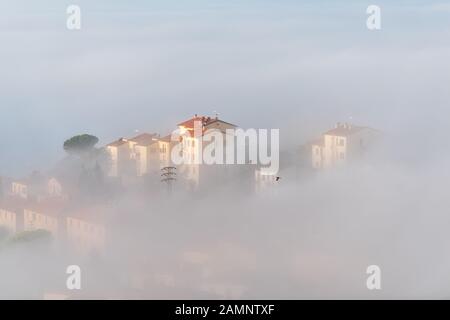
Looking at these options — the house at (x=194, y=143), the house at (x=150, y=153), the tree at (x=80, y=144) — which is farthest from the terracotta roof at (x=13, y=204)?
the house at (x=194, y=143)

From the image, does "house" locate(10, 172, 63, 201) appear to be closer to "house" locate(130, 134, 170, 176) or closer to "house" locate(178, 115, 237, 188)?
"house" locate(130, 134, 170, 176)

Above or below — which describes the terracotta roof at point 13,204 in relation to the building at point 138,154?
below

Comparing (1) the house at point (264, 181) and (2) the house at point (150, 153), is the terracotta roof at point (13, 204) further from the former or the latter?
(1) the house at point (264, 181)

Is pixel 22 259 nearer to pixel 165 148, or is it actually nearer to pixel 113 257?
pixel 113 257

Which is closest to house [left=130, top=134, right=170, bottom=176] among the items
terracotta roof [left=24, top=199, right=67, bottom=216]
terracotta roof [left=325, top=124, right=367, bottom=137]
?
terracotta roof [left=24, top=199, right=67, bottom=216]
